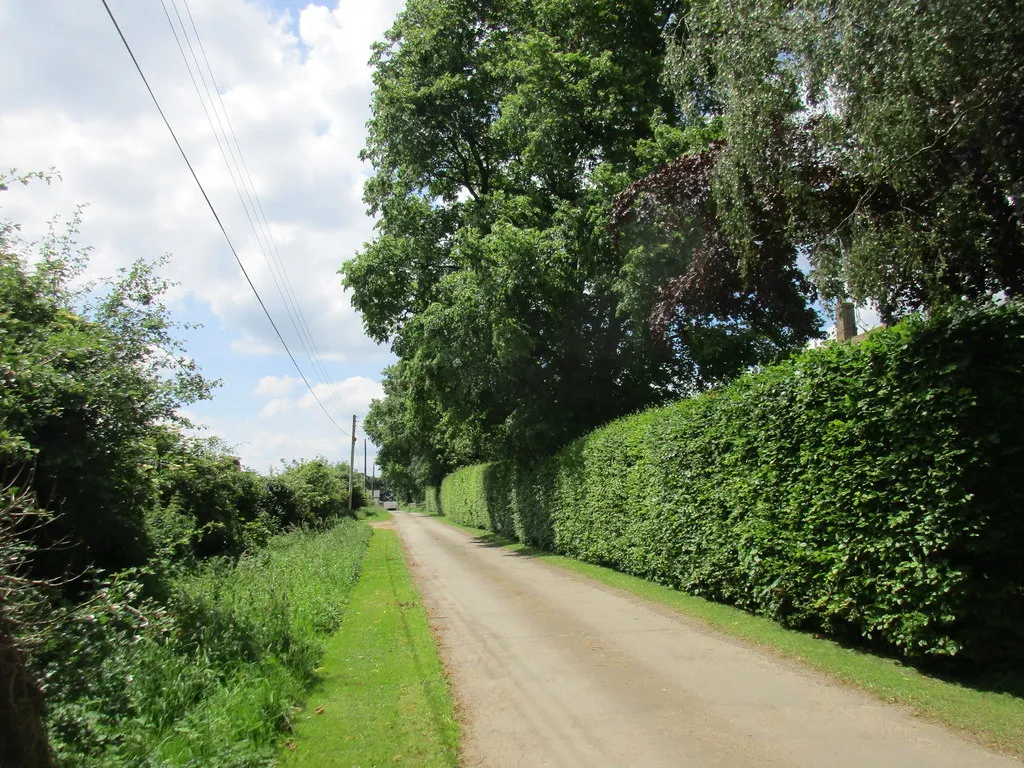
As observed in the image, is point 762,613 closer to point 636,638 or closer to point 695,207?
point 636,638

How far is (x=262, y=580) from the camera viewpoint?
11.0 meters

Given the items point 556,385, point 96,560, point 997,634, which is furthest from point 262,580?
point 556,385

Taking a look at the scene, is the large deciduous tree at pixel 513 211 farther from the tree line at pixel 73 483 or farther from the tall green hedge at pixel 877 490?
the tree line at pixel 73 483

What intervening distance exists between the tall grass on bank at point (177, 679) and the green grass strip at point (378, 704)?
0.79ft

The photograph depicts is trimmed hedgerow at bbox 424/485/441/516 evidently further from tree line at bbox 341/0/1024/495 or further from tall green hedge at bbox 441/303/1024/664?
tall green hedge at bbox 441/303/1024/664

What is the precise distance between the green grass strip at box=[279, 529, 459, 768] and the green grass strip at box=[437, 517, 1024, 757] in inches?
154

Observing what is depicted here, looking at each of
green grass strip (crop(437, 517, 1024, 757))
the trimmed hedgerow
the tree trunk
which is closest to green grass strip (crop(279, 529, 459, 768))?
the tree trunk

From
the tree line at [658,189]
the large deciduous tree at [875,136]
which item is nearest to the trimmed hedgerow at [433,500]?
the tree line at [658,189]

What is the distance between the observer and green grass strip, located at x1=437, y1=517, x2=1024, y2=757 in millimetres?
5203

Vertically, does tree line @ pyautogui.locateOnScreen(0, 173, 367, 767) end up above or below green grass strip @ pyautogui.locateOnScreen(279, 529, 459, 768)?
above

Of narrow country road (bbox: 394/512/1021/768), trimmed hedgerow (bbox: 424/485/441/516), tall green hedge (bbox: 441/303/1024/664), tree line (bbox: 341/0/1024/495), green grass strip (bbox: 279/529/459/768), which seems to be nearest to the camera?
narrow country road (bbox: 394/512/1021/768)

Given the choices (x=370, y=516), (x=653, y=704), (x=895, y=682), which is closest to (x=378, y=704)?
(x=653, y=704)

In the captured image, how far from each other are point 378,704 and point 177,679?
5.98 feet

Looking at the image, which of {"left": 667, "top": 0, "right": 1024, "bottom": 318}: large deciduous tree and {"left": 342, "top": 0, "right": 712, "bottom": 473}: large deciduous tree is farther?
{"left": 342, "top": 0, "right": 712, "bottom": 473}: large deciduous tree
